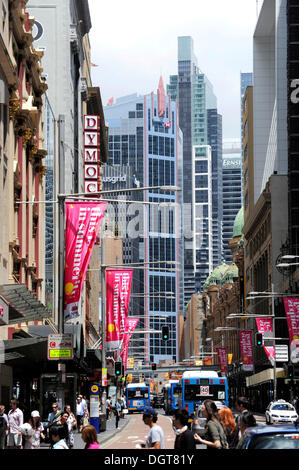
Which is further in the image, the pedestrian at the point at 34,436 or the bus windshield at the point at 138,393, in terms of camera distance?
the bus windshield at the point at 138,393

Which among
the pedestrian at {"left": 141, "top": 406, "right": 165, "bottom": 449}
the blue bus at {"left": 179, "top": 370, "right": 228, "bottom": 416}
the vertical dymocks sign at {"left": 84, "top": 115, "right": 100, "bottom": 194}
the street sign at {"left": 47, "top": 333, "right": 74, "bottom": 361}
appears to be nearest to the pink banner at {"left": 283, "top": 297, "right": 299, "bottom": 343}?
the blue bus at {"left": 179, "top": 370, "right": 228, "bottom": 416}

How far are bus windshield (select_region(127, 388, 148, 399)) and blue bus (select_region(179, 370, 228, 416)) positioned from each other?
45667 millimetres

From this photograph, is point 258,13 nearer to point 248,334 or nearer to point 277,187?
point 277,187

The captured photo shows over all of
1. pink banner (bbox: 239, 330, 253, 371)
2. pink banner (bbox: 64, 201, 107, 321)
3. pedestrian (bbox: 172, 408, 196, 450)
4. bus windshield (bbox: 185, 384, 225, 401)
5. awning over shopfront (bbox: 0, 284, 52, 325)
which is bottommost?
bus windshield (bbox: 185, 384, 225, 401)

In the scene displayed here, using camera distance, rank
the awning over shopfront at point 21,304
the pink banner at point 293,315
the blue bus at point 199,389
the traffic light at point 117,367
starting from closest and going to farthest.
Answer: the awning over shopfront at point 21,304
the blue bus at point 199,389
the pink banner at point 293,315
the traffic light at point 117,367

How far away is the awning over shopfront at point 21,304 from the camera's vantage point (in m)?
31.6

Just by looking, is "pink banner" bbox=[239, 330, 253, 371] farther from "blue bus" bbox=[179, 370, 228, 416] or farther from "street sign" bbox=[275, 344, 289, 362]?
"blue bus" bbox=[179, 370, 228, 416]

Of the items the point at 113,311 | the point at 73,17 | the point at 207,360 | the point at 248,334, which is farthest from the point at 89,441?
the point at 207,360

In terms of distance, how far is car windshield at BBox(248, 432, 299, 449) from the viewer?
1212 cm

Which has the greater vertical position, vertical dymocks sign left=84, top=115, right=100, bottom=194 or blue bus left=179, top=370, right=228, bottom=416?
vertical dymocks sign left=84, top=115, right=100, bottom=194

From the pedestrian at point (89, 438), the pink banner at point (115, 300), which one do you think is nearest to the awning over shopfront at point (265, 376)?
the pink banner at point (115, 300)

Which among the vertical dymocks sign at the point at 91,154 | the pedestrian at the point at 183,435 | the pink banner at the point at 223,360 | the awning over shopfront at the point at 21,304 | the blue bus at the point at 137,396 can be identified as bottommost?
the blue bus at the point at 137,396

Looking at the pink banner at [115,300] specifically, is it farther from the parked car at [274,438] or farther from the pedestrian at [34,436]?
the parked car at [274,438]

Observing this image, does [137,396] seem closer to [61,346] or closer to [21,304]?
[21,304]
